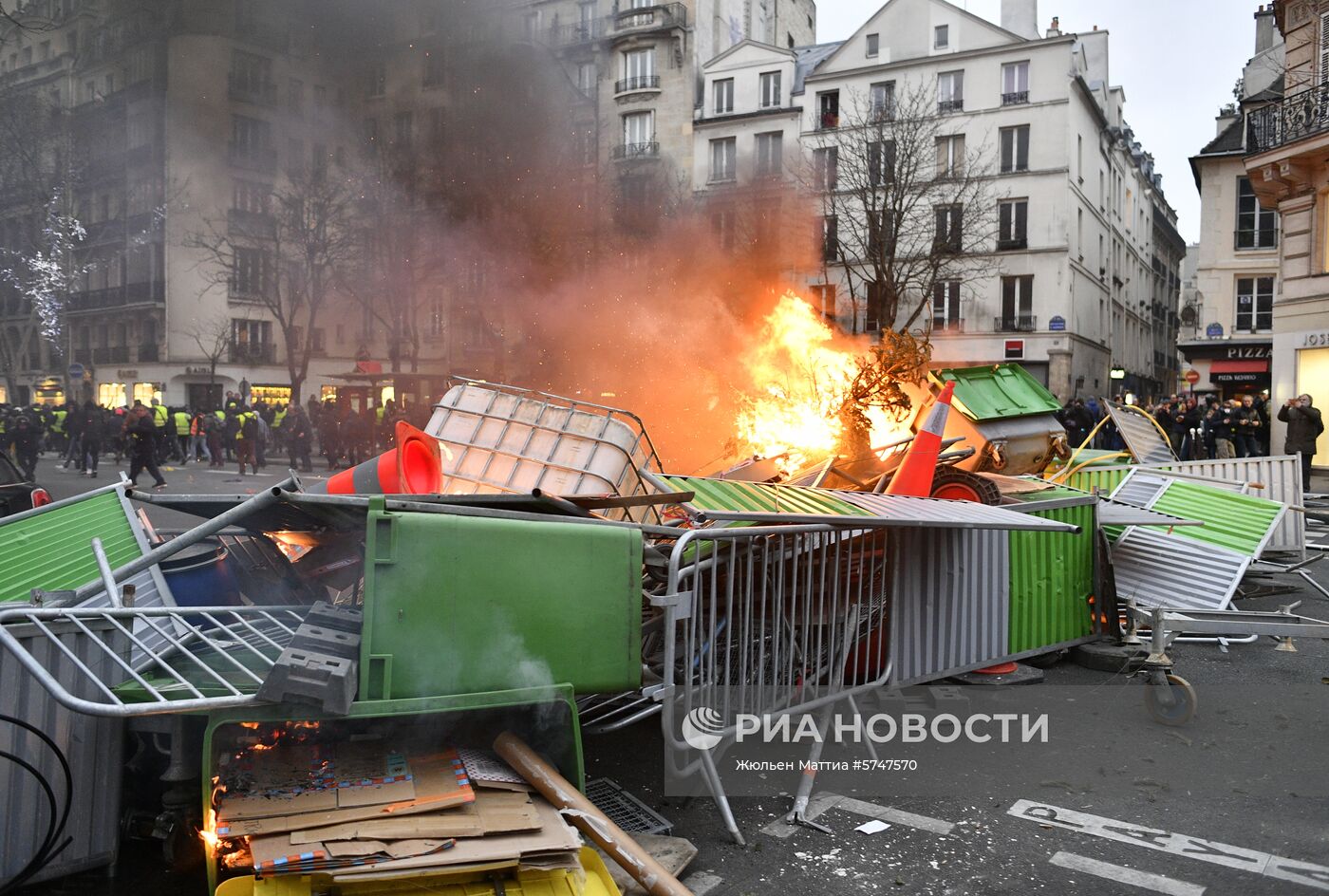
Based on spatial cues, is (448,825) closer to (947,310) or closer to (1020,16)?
(947,310)

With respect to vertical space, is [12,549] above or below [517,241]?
below

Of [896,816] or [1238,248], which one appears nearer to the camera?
[896,816]

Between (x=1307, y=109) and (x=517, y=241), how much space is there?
15421 millimetres

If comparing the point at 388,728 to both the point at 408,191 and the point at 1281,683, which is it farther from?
the point at 408,191

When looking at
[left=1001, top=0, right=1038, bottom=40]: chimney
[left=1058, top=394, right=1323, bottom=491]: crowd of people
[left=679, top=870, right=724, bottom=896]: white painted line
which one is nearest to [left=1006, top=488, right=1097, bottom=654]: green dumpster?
[left=679, top=870, right=724, bottom=896]: white painted line

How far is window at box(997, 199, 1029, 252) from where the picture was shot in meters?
29.6

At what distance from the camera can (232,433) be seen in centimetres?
2012

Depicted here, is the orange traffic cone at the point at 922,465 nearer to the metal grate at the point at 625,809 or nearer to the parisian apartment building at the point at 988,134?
the metal grate at the point at 625,809

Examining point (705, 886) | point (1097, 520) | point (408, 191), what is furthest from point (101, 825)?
point (408, 191)

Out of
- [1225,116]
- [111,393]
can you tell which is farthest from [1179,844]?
[1225,116]

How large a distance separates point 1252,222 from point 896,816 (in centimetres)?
2990

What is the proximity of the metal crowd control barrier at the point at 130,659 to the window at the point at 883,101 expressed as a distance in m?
22.4

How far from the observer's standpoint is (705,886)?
3152 millimetres

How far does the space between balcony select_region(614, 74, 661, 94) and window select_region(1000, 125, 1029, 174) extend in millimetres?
11335
